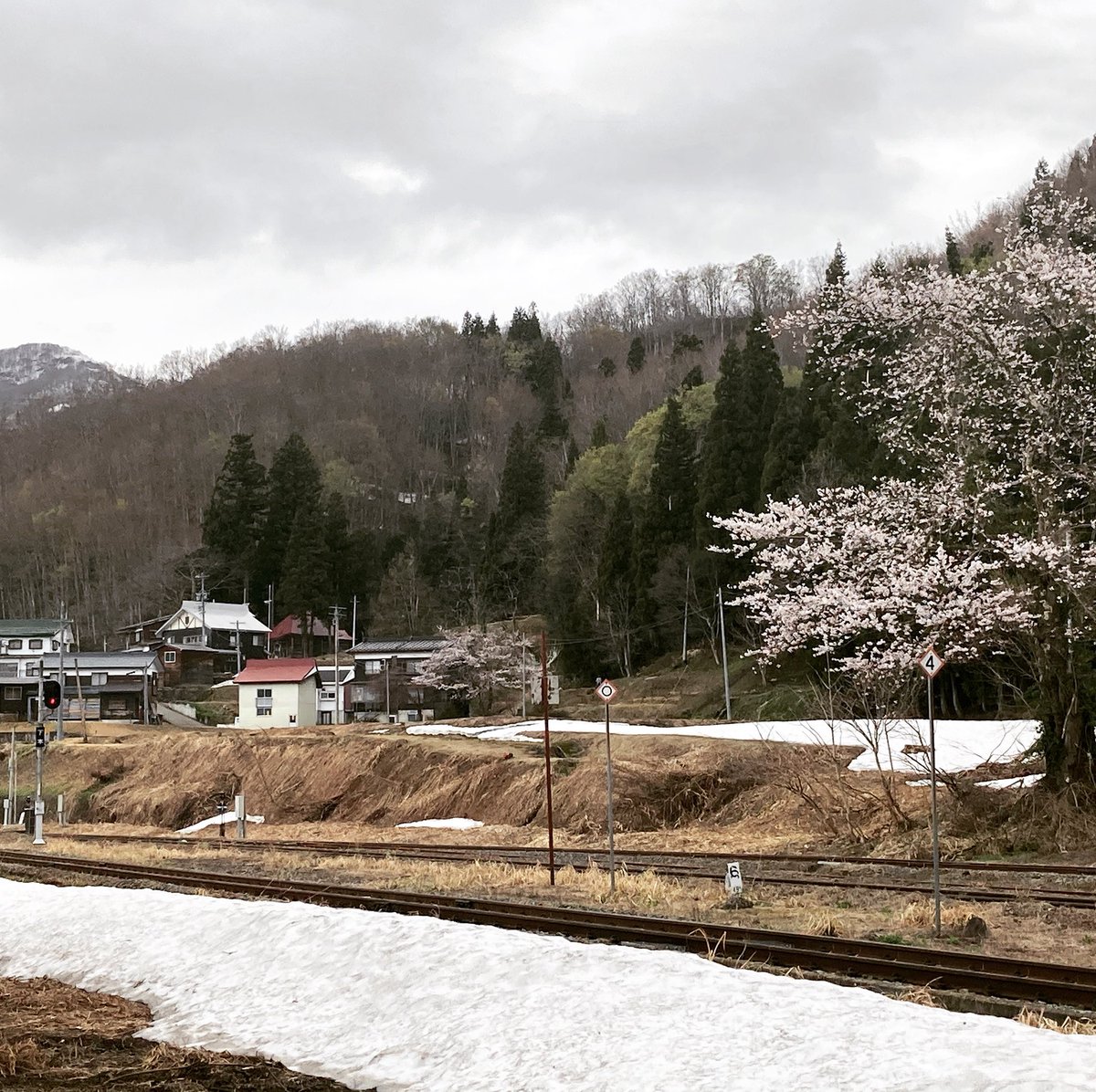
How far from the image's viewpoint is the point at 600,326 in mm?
149750

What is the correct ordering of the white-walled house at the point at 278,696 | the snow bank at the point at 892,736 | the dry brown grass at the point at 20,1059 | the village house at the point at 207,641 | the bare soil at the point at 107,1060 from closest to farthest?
1. the bare soil at the point at 107,1060
2. the dry brown grass at the point at 20,1059
3. the snow bank at the point at 892,736
4. the white-walled house at the point at 278,696
5. the village house at the point at 207,641

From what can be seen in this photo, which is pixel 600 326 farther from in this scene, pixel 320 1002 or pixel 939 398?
pixel 320 1002

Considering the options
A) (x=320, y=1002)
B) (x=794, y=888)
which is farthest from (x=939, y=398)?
(x=320, y=1002)

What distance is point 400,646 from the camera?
78000 millimetres

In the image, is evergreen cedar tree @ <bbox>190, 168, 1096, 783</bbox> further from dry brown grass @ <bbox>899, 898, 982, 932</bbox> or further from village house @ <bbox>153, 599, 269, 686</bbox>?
dry brown grass @ <bbox>899, 898, 982, 932</bbox>

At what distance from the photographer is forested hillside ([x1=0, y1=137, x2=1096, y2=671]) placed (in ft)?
218

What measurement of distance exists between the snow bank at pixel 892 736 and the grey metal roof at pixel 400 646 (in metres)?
32.4

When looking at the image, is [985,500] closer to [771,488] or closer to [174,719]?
[771,488]

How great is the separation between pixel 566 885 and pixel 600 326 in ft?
447

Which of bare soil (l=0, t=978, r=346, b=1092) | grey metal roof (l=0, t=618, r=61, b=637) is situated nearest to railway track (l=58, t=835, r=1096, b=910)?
bare soil (l=0, t=978, r=346, b=1092)

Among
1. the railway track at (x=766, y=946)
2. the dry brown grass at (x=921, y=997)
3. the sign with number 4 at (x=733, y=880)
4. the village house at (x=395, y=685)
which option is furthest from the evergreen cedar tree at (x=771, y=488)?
the dry brown grass at (x=921, y=997)

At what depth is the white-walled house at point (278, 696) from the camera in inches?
2800

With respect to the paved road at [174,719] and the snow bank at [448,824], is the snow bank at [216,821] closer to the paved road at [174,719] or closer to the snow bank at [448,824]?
the snow bank at [448,824]

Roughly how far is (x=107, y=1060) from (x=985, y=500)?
16.9 meters
